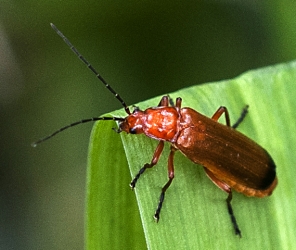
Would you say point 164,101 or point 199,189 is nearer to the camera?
point 199,189

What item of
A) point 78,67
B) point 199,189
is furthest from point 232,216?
point 78,67

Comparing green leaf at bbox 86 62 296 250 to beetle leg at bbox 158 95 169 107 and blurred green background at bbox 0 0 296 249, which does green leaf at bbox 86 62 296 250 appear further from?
blurred green background at bbox 0 0 296 249

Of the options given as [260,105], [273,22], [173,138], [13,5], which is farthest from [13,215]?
[273,22]

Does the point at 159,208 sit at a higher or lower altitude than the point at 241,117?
higher

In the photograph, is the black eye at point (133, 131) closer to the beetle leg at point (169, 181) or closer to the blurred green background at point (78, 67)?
the beetle leg at point (169, 181)

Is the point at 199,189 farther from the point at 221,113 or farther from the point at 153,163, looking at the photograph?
the point at 221,113

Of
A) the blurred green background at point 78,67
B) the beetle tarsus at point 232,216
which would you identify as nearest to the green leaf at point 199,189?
the beetle tarsus at point 232,216

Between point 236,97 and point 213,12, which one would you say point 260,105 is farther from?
point 213,12
